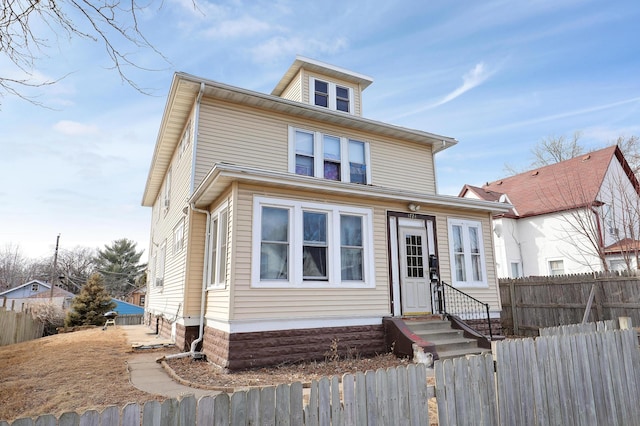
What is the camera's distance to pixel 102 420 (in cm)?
227

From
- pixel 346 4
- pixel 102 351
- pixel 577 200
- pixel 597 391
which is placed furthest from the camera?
pixel 577 200

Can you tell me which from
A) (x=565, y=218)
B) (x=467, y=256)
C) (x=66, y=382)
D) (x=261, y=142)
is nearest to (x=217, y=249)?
(x=66, y=382)

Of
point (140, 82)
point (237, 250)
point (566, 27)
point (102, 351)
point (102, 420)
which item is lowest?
point (102, 351)

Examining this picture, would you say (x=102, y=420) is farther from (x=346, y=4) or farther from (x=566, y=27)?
(x=566, y=27)

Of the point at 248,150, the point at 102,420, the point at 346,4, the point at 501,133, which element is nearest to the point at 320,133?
the point at 248,150

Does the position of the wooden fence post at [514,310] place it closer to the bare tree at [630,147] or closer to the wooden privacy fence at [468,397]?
the wooden privacy fence at [468,397]

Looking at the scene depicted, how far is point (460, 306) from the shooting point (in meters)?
→ 9.77

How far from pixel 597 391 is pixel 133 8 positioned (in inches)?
254

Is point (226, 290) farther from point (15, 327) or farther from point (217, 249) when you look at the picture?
point (15, 327)

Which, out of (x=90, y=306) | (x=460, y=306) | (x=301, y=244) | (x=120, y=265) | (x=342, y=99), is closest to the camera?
(x=301, y=244)

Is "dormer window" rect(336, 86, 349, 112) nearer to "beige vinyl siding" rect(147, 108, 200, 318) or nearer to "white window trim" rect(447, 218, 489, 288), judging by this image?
"beige vinyl siding" rect(147, 108, 200, 318)

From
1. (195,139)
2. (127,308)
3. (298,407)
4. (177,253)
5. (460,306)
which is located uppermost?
(195,139)

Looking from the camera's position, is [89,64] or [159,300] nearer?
[89,64]

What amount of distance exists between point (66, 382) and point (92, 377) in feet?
1.35
